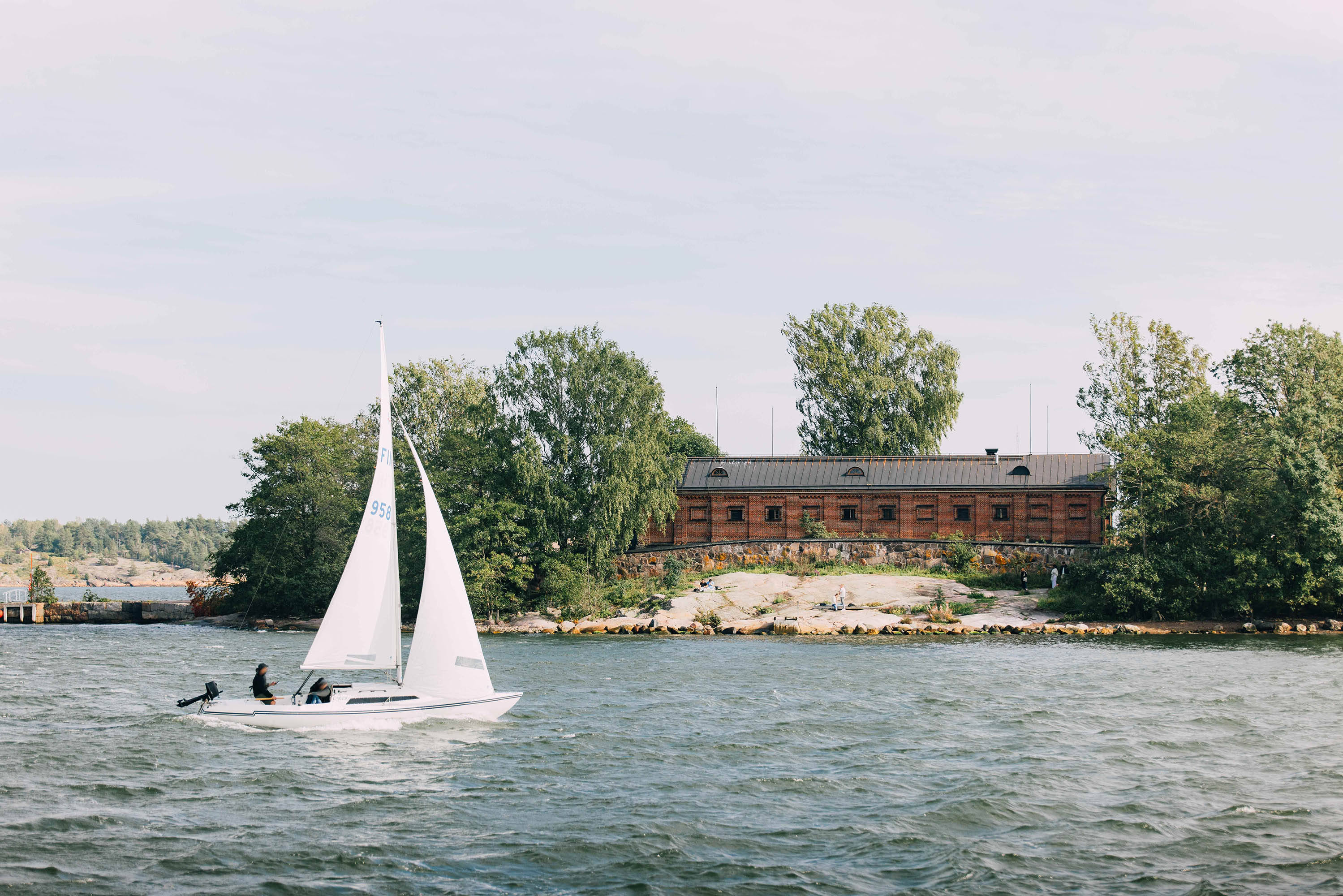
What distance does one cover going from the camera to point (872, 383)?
280ft

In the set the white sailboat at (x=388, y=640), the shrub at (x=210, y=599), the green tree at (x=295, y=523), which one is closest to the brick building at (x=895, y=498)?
the green tree at (x=295, y=523)

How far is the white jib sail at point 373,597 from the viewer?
26781 millimetres

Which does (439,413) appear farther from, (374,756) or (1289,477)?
(374,756)

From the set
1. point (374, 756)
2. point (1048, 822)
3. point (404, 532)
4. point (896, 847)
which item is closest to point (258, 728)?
point (374, 756)

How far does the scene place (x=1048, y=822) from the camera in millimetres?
19609

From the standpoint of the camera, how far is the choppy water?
1670 centimetres

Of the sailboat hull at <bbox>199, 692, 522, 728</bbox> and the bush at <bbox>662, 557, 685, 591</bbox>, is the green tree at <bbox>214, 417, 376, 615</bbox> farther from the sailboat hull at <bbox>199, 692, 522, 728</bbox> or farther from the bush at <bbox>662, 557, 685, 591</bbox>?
the sailboat hull at <bbox>199, 692, 522, 728</bbox>

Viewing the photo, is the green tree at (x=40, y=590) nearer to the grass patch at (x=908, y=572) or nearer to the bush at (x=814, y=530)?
the grass patch at (x=908, y=572)

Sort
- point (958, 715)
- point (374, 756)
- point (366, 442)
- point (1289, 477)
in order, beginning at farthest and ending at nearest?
point (366, 442) → point (1289, 477) → point (958, 715) → point (374, 756)

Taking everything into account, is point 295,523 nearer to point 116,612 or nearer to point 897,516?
point 116,612

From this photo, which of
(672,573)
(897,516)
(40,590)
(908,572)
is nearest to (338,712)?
(672,573)

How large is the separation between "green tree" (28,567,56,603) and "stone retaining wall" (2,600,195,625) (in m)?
2.32

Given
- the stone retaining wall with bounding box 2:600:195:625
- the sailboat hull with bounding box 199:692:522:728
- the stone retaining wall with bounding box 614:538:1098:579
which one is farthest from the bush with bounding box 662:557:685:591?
the sailboat hull with bounding box 199:692:522:728

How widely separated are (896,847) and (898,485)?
5573 centimetres
